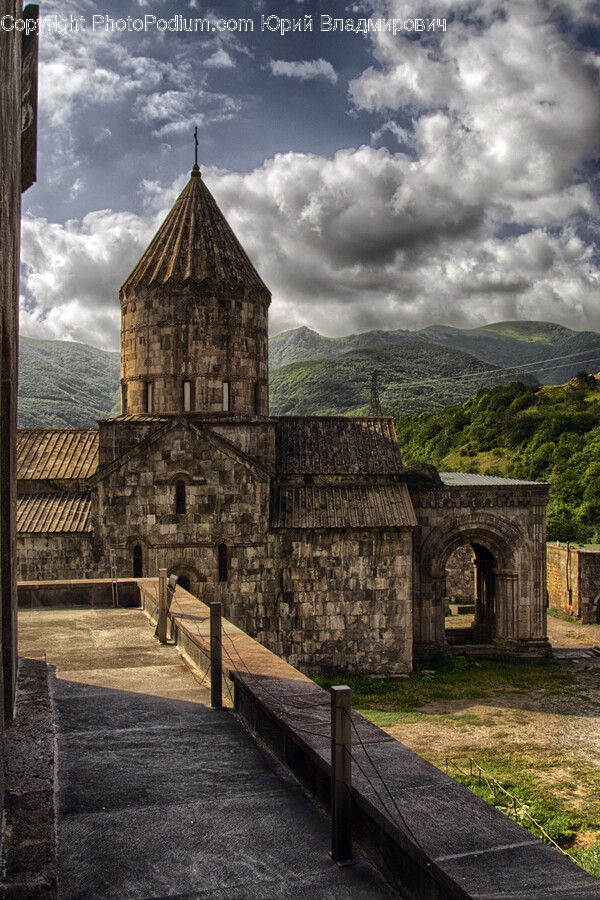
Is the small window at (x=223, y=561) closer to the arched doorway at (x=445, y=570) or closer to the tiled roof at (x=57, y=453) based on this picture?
the tiled roof at (x=57, y=453)

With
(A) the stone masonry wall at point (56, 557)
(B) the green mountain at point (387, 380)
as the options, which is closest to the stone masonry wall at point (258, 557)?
(A) the stone masonry wall at point (56, 557)

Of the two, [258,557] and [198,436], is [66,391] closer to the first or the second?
[198,436]

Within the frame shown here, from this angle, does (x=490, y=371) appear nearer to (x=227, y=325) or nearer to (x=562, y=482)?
(x=562, y=482)

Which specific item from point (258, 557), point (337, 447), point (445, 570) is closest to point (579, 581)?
point (445, 570)

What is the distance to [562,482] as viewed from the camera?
4116 centimetres

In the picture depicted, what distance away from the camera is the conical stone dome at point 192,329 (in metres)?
17.1

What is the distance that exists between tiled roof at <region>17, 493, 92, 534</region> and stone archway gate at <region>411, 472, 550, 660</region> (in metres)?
7.51

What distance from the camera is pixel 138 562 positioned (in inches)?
616

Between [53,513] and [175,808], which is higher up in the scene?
[53,513]

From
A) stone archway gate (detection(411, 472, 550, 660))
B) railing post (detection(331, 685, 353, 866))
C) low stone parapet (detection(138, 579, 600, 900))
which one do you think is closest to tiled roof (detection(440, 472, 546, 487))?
stone archway gate (detection(411, 472, 550, 660))

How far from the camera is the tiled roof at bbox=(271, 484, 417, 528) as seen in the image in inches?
627

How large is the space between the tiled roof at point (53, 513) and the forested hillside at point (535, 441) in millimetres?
26648

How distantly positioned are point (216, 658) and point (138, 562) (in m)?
10.1

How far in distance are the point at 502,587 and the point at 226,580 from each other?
6.86 m
